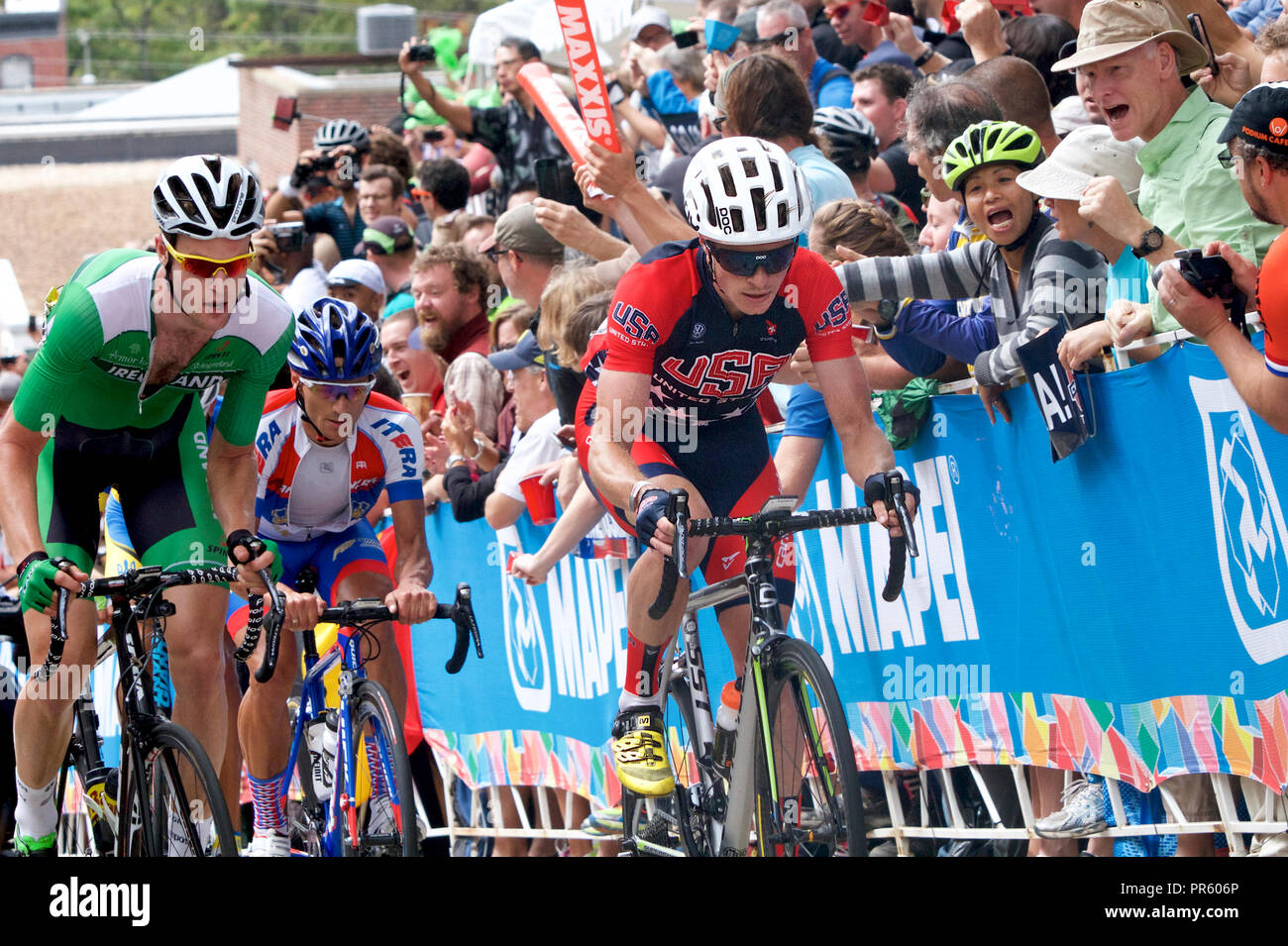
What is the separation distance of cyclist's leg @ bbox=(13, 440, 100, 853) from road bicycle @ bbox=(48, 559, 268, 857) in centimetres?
9

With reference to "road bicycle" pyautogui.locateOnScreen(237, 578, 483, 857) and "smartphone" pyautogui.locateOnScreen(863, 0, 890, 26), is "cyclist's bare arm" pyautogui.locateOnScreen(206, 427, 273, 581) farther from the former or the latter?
"smartphone" pyautogui.locateOnScreen(863, 0, 890, 26)

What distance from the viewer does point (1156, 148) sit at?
505 cm

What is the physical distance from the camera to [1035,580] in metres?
5.22

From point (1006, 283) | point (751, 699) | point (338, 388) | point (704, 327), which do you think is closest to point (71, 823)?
point (338, 388)

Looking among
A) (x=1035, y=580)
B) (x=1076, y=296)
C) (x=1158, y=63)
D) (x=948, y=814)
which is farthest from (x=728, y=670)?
(x=1158, y=63)

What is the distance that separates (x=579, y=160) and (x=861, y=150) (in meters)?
1.58

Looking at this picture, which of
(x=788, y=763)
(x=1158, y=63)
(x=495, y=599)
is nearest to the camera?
(x=788, y=763)

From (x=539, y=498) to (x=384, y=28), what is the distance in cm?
3514

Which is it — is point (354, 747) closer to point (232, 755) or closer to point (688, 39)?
point (232, 755)

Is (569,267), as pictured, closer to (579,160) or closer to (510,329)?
(579,160)

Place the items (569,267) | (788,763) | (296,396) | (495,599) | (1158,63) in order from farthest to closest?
1. (495,599)
2. (569,267)
3. (296,396)
4. (1158,63)
5. (788,763)

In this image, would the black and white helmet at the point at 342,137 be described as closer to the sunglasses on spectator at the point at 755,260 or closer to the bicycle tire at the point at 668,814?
the bicycle tire at the point at 668,814

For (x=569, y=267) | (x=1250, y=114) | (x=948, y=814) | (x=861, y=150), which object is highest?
(x=861, y=150)

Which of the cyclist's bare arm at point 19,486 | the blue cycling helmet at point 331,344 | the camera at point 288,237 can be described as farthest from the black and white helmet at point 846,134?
the camera at point 288,237
